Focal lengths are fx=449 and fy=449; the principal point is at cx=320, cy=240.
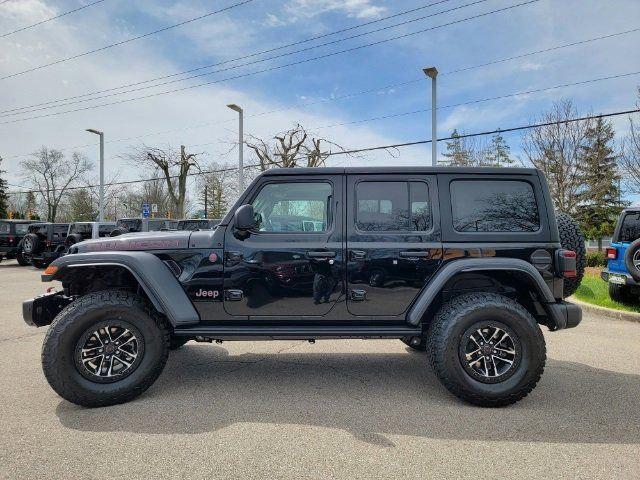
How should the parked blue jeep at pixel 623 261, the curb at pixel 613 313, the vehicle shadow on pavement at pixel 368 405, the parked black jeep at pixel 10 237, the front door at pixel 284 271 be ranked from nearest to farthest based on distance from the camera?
the vehicle shadow on pavement at pixel 368 405, the front door at pixel 284 271, the curb at pixel 613 313, the parked blue jeep at pixel 623 261, the parked black jeep at pixel 10 237

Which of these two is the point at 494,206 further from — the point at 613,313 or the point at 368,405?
the point at 613,313

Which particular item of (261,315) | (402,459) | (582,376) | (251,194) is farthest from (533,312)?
(251,194)

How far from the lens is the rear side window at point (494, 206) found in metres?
3.96

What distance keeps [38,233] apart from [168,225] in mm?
5499

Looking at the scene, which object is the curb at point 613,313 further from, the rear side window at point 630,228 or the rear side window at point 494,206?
the rear side window at point 494,206

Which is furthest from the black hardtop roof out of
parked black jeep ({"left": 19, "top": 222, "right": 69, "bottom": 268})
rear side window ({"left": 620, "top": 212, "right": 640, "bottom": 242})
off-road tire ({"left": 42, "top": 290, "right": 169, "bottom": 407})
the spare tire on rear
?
parked black jeep ({"left": 19, "top": 222, "right": 69, "bottom": 268})

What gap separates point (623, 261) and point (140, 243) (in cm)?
763

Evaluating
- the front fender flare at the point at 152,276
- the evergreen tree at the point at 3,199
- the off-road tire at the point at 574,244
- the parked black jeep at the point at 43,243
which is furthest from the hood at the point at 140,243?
the evergreen tree at the point at 3,199

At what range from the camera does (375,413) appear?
351 cm

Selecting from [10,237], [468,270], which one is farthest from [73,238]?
[468,270]

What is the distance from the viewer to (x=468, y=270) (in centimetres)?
377

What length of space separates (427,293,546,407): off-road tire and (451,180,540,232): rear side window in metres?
0.70

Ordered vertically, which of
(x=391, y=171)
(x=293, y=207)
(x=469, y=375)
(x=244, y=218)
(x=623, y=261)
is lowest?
(x=469, y=375)

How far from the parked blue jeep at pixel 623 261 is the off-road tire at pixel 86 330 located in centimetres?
732
